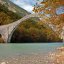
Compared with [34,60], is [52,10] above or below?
above

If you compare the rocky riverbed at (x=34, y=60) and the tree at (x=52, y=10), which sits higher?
the tree at (x=52, y=10)

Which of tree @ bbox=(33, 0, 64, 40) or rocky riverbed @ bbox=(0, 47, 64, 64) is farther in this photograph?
rocky riverbed @ bbox=(0, 47, 64, 64)

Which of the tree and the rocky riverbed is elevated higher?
the tree

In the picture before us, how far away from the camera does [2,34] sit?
81.4m

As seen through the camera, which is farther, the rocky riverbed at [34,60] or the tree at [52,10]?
the rocky riverbed at [34,60]

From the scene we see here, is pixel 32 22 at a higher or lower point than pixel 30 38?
higher

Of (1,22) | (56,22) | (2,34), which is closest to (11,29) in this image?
(2,34)

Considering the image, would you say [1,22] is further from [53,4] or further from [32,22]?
[53,4]

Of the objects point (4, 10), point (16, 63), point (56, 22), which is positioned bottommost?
point (16, 63)

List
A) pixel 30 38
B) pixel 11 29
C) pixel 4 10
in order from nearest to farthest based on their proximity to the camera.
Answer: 1. pixel 11 29
2. pixel 30 38
3. pixel 4 10

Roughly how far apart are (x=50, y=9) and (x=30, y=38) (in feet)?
283

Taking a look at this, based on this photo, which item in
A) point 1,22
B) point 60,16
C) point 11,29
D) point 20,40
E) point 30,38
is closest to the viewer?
point 60,16

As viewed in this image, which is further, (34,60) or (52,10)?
(34,60)

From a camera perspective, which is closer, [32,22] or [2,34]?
[2,34]
